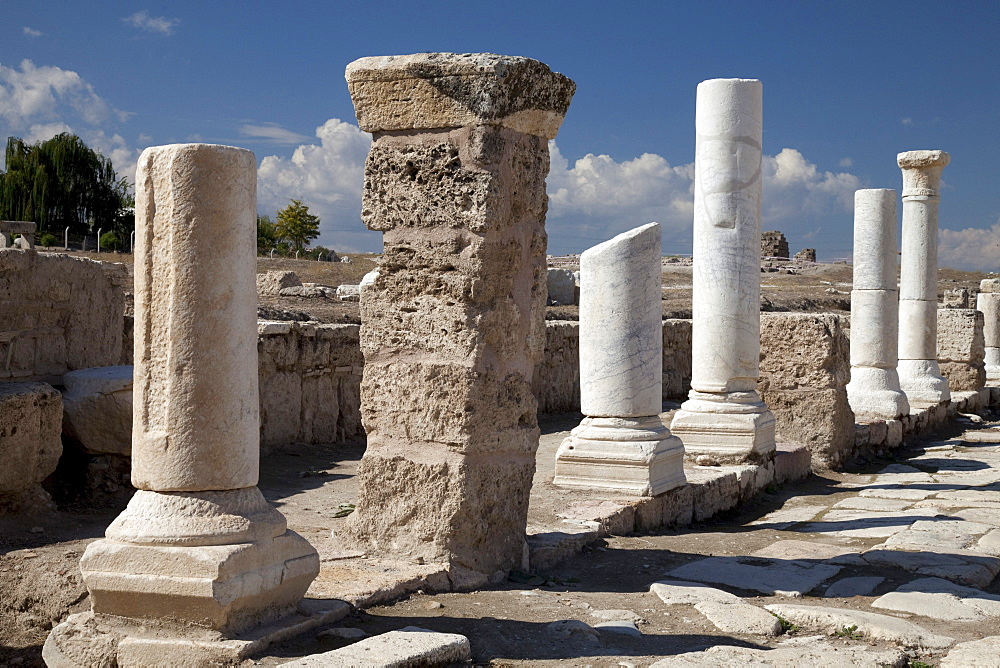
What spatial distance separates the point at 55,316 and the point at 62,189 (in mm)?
36813

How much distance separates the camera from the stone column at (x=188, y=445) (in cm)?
388

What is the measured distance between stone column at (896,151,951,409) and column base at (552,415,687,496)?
8356 millimetres

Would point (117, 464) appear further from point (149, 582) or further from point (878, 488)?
point (878, 488)

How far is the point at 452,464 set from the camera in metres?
5.14

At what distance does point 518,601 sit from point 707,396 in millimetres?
4720

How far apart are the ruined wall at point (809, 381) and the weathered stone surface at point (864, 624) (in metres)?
5.30

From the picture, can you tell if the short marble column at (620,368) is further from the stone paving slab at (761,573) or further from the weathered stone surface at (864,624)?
the weathered stone surface at (864,624)

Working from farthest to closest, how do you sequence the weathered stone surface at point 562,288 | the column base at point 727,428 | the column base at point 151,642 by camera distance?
the weathered stone surface at point 562,288 < the column base at point 727,428 < the column base at point 151,642

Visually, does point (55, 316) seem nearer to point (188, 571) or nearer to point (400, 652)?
point (188, 571)

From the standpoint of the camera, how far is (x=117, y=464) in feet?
26.0

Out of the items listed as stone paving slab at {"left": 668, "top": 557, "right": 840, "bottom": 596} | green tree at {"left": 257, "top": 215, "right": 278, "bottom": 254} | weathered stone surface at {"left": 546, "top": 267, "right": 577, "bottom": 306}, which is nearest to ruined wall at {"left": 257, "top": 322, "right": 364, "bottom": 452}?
stone paving slab at {"left": 668, "top": 557, "right": 840, "bottom": 596}

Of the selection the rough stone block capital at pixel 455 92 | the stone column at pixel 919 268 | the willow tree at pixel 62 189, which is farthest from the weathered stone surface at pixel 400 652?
the willow tree at pixel 62 189

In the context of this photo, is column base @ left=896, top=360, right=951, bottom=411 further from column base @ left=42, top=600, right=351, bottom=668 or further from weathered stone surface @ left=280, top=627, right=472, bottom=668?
column base @ left=42, top=600, right=351, bottom=668

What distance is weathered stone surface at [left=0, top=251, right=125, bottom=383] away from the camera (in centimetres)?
765
